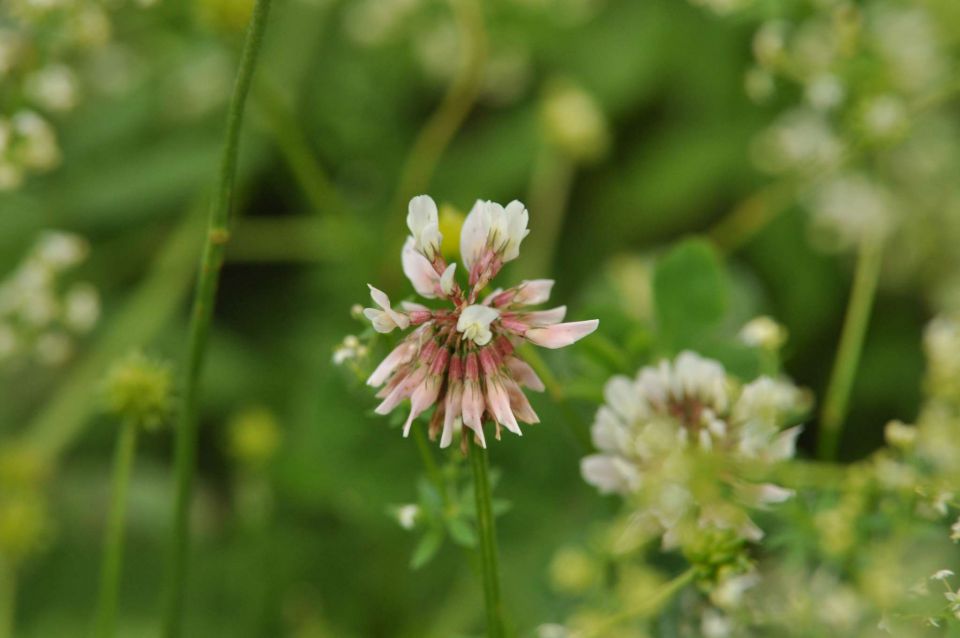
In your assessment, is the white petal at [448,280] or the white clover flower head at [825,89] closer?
the white petal at [448,280]

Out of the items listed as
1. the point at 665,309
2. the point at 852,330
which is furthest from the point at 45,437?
the point at 852,330

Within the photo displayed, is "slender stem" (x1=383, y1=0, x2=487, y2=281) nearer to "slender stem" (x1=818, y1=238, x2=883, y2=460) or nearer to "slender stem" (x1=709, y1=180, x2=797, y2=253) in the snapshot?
"slender stem" (x1=709, y1=180, x2=797, y2=253)

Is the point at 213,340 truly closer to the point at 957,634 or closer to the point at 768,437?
the point at 768,437

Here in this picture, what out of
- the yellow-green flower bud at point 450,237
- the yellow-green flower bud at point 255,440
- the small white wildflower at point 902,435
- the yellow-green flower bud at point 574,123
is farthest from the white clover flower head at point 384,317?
the yellow-green flower bud at point 574,123

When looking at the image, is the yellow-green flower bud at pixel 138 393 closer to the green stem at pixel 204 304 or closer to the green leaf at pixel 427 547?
the green stem at pixel 204 304

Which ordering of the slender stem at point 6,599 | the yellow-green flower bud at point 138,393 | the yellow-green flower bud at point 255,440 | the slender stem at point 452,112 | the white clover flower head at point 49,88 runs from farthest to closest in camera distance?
1. the slender stem at point 452,112
2. the yellow-green flower bud at point 255,440
3. the slender stem at point 6,599
4. the white clover flower head at point 49,88
5. the yellow-green flower bud at point 138,393

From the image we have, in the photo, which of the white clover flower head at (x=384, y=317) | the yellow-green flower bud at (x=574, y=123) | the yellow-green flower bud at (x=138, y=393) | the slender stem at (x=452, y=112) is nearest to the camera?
the white clover flower head at (x=384, y=317)

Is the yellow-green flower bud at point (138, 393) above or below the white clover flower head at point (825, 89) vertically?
below
